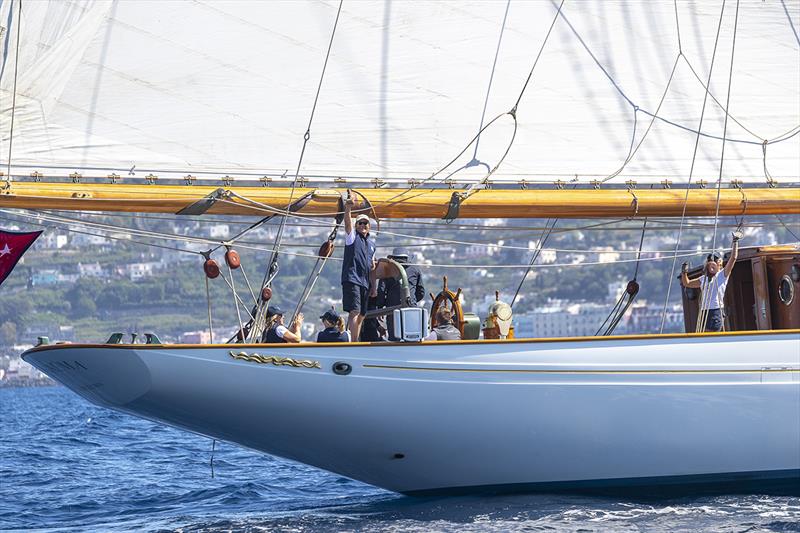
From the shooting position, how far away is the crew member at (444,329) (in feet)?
34.3

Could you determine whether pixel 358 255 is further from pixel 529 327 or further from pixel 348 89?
pixel 529 327

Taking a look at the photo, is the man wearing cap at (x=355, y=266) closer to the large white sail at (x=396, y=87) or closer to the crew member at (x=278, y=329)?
the crew member at (x=278, y=329)

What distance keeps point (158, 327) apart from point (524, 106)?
3761 inches

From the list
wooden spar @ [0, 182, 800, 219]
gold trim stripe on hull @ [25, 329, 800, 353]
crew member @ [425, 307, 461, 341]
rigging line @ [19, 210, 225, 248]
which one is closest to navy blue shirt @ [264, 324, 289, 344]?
gold trim stripe on hull @ [25, 329, 800, 353]

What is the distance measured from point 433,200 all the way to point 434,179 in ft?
0.79

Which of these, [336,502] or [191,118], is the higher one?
[191,118]

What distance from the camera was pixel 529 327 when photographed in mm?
116062

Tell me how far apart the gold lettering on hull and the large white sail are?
5.14 ft

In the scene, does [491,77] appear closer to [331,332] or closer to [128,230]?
[331,332]

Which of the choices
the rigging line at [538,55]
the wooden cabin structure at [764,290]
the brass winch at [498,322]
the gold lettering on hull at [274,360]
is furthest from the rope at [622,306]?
the gold lettering on hull at [274,360]

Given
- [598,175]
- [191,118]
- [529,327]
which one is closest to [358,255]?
[191,118]

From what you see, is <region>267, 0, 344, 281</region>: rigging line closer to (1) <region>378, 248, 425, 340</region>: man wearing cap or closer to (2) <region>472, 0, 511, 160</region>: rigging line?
(1) <region>378, 248, 425, 340</region>: man wearing cap

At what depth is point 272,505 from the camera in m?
11.9

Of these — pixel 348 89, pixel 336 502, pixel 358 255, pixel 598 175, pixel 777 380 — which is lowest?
pixel 336 502
